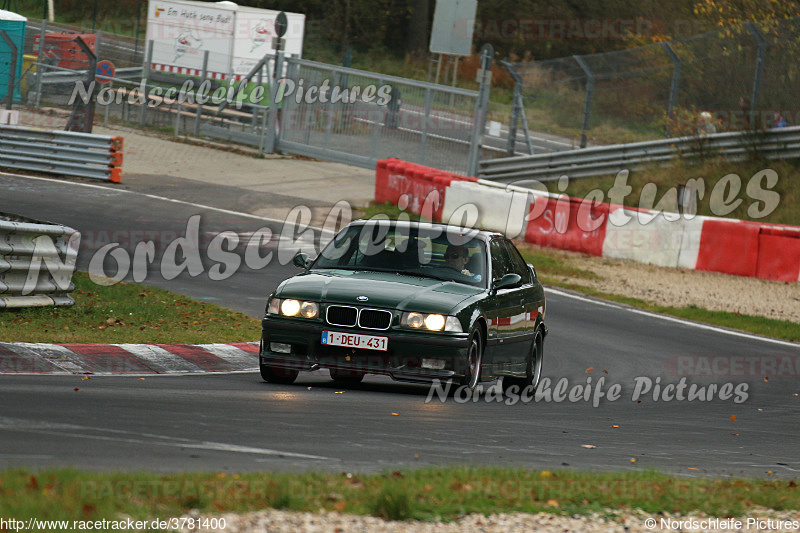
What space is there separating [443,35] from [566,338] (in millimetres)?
28014

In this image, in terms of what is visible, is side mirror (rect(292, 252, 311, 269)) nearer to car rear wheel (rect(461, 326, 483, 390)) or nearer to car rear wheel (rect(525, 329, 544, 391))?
car rear wheel (rect(461, 326, 483, 390))

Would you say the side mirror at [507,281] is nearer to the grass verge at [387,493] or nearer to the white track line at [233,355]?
the white track line at [233,355]

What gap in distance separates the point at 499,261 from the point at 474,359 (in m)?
1.49

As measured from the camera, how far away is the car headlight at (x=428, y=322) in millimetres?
9180

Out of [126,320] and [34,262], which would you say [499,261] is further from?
[34,262]

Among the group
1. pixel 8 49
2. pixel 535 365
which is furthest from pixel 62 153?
pixel 535 365

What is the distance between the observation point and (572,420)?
30.5 feet

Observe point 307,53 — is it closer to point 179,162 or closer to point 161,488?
point 179,162

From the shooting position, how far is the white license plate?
9125mm

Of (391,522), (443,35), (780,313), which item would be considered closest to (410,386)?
(391,522)

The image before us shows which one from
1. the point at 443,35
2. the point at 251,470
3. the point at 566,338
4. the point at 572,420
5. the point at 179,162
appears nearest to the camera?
the point at 251,470

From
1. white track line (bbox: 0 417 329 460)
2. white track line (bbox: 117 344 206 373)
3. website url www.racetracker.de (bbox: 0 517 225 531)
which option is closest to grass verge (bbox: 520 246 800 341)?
white track line (bbox: 117 344 206 373)

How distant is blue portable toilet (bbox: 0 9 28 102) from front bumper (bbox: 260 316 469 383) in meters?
24.7

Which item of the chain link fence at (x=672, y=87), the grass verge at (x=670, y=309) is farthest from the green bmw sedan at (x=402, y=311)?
the chain link fence at (x=672, y=87)
